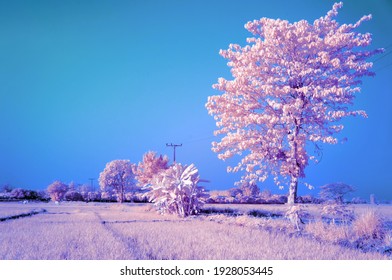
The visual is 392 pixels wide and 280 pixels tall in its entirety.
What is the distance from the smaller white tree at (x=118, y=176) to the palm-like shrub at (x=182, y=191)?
35662mm

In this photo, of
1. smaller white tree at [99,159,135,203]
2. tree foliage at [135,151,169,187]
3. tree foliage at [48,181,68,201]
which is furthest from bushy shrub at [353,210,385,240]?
tree foliage at [48,181,68,201]

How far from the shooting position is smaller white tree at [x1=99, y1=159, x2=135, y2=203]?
194 ft

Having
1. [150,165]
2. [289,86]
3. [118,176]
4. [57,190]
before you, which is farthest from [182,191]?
[57,190]

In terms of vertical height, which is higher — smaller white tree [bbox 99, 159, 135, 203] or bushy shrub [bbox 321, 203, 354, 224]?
smaller white tree [bbox 99, 159, 135, 203]

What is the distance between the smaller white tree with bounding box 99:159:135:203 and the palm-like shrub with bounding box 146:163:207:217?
117 feet

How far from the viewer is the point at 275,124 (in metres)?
15.9

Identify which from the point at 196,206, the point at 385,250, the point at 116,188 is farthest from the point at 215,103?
the point at 116,188

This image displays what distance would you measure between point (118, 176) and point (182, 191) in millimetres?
39136

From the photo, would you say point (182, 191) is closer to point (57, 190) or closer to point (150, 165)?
point (150, 165)

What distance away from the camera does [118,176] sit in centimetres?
5991

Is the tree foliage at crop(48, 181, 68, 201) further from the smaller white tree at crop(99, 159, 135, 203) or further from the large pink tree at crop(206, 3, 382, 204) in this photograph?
the large pink tree at crop(206, 3, 382, 204)

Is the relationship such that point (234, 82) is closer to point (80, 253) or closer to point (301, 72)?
point (301, 72)
